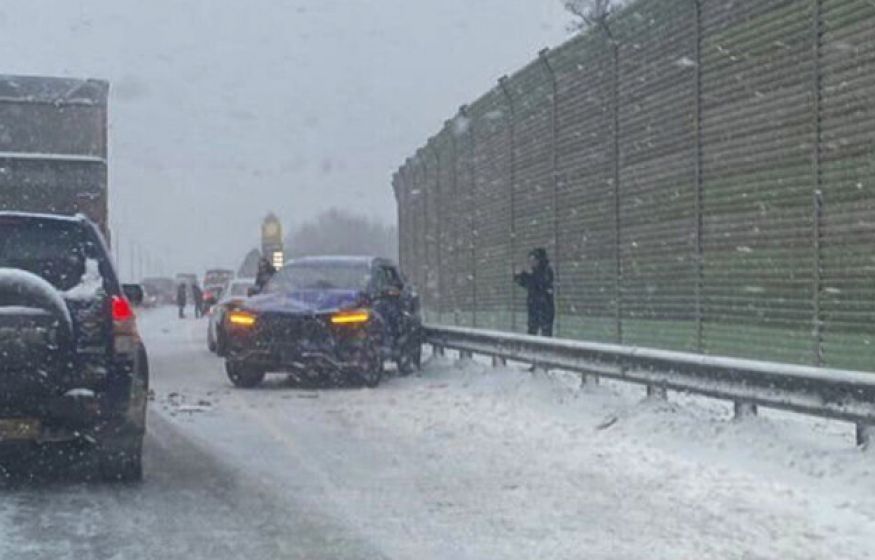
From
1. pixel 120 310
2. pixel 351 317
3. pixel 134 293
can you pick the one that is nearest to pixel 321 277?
pixel 351 317

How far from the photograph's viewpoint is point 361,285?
19.7 meters

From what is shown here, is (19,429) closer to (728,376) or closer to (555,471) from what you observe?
(555,471)

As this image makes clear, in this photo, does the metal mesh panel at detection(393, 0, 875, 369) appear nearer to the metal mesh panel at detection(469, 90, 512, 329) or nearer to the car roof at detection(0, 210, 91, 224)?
the metal mesh panel at detection(469, 90, 512, 329)

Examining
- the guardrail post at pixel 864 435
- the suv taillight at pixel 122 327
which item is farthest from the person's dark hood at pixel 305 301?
the guardrail post at pixel 864 435

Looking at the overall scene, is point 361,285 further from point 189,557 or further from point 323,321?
point 189,557

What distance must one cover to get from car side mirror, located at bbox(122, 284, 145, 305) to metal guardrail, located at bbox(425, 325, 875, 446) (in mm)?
4753

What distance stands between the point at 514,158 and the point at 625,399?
9.61 meters

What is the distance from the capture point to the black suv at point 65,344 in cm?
912

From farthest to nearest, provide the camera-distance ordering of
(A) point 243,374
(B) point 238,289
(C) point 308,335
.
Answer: (B) point 238,289 → (A) point 243,374 → (C) point 308,335

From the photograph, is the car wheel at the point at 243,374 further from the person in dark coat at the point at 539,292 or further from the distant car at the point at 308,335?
the person in dark coat at the point at 539,292

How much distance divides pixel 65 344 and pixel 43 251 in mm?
809

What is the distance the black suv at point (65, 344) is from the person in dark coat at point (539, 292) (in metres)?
10.6

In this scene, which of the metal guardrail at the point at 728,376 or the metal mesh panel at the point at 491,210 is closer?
the metal guardrail at the point at 728,376

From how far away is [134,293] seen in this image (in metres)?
10.8
